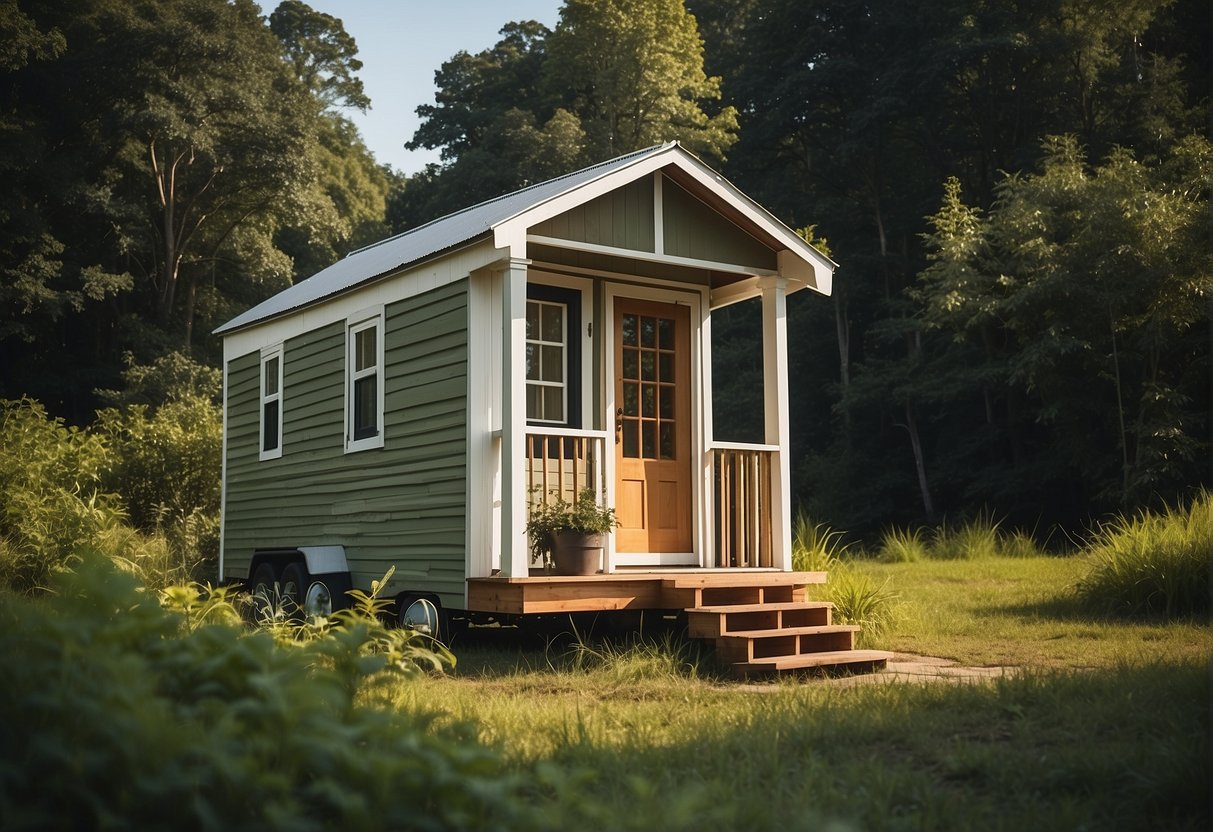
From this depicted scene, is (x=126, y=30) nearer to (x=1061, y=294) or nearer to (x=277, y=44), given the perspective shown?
(x=277, y=44)

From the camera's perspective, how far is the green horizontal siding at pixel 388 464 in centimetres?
897

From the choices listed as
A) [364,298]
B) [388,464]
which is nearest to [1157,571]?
[388,464]

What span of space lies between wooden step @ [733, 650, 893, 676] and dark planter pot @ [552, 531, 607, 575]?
4.50 ft

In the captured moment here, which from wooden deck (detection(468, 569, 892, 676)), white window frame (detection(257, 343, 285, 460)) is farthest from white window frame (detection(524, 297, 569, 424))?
white window frame (detection(257, 343, 285, 460))

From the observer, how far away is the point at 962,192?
27188mm

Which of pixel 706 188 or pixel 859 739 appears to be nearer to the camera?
pixel 859 739

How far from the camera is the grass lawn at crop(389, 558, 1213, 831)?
13.2 feet

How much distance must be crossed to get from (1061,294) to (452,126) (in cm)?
2088

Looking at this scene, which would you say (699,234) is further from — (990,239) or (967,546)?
(990,239)

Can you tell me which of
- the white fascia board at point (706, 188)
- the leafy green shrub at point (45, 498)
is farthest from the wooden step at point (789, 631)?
the leafy green shrub at point (45, 498)

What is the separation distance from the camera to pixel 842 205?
91.6 ft

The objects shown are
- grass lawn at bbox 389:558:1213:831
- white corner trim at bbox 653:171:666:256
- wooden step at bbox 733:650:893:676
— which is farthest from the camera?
white corner trim at bbox 653:171:666:256

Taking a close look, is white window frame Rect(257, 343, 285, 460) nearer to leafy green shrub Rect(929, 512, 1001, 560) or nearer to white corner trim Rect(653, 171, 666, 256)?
white corner trim Rect(653, 171, 666, 256)

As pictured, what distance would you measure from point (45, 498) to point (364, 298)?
6.54 metres
